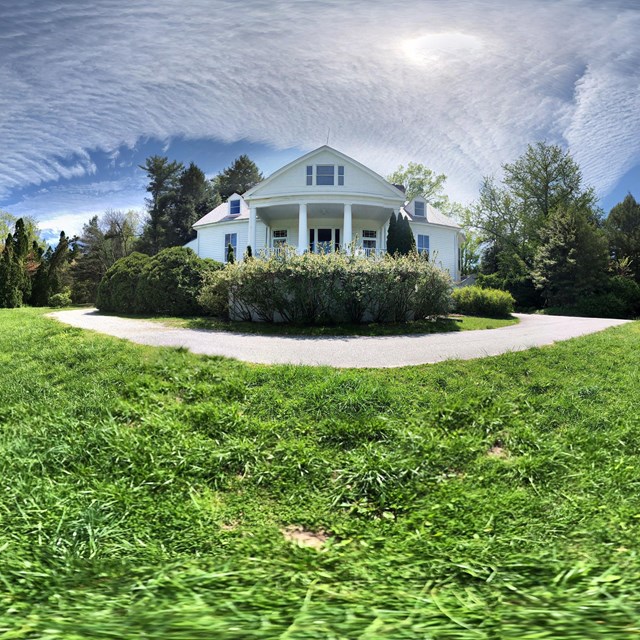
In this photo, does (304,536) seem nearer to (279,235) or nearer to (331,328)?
(331,328)

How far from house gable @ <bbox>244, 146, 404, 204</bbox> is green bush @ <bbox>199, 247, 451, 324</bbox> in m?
12.3

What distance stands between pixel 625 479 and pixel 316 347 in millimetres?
4758

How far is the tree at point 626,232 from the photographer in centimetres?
2788

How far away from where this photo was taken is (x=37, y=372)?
4793mm

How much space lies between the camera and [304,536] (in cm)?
238

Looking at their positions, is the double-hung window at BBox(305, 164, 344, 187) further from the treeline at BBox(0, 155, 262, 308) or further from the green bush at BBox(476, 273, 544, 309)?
the green bush at BBox(476, 273, 544, 309)

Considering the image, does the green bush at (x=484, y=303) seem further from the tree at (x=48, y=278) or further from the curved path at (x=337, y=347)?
Result: the tree at (x=48, y=278)

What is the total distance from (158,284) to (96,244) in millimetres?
19110

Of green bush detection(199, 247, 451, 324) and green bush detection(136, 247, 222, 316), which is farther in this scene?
green bush detection(136, 247, 222, 316)

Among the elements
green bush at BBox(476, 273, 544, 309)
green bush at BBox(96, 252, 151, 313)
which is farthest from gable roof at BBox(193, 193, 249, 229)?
green bush at BBox(476, 273, 544, 309)

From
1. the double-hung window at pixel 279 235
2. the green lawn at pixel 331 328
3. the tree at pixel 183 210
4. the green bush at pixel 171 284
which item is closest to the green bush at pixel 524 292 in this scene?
the double-hung window at pixel 279 235

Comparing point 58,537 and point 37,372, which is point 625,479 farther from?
point 37,372

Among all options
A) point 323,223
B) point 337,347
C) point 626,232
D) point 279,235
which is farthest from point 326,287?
point 626,232

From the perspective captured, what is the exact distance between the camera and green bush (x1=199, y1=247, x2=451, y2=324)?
1024 cm
